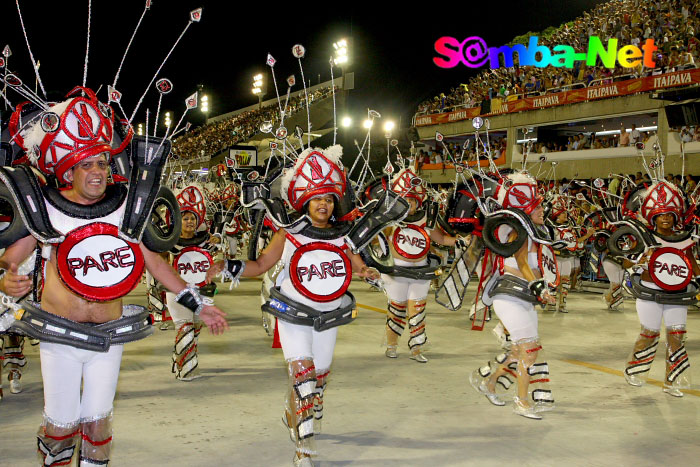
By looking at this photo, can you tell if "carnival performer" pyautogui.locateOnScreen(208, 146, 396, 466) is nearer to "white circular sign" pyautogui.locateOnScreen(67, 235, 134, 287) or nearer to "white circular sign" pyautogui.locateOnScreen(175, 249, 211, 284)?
"white circular sign" pyautogui.locateOnScreen(67, 235, 134, 287)

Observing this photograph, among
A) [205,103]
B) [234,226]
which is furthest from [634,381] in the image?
[205,103]

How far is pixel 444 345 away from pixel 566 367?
1770 mm

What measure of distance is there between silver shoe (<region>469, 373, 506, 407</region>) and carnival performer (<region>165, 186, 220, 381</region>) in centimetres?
274

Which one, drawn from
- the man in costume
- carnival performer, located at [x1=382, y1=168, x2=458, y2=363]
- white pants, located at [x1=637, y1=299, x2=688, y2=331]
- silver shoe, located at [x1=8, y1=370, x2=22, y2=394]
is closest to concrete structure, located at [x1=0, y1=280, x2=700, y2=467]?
silver shoe, located at [x1=8, y1=370, x2=22, y2=394]

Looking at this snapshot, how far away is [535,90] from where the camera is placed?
26.0 meters

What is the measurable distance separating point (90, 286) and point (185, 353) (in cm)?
366

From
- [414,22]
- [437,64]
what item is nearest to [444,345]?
[437,64]

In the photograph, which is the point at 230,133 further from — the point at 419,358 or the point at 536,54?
the point at 419,358

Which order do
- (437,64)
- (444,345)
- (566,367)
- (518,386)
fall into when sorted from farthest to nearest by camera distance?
(437,64)
(444,345)
(566,367)
(518,386)

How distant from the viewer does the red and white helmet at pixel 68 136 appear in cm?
360

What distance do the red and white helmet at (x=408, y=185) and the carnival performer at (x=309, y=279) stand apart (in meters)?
3.68

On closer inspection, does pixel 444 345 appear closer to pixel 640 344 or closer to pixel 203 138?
pixel 640 344

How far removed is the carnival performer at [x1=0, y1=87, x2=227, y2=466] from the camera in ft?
11.4

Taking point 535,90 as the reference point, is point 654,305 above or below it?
below
